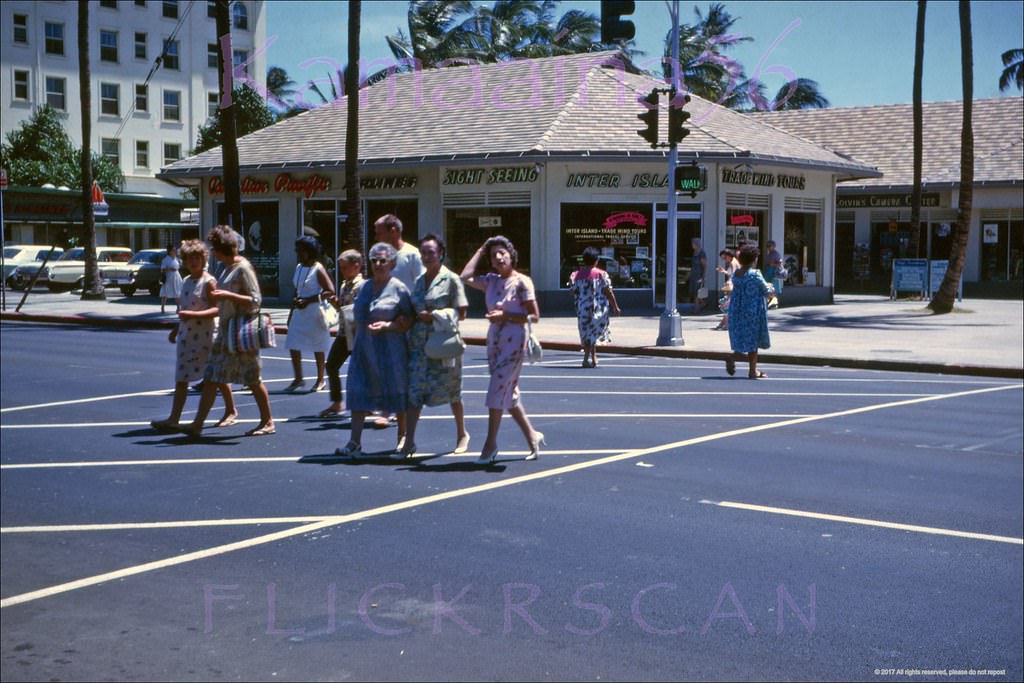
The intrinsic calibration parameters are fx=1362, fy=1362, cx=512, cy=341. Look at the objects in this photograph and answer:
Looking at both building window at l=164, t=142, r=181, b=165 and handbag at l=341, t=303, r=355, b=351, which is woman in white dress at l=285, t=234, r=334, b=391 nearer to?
handbag at l=341, t=303, r=355, b=351

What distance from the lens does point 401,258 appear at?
425 cm

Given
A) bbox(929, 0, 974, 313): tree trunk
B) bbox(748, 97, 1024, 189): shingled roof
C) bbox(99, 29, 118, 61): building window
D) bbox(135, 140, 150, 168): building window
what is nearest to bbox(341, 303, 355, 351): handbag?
bbox(929, 0, 974, 313): tree trunk

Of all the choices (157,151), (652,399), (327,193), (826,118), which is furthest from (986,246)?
(157,151)

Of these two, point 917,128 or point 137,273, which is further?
point 137,273

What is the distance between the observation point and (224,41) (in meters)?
5.04

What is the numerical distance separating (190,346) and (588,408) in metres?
8.61

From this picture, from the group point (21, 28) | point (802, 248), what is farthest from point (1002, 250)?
point (21, 28)

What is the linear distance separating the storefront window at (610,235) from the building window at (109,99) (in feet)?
311

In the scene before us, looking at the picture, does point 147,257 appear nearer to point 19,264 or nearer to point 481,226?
point 19,264

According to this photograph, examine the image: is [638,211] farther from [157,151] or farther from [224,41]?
[157,151]

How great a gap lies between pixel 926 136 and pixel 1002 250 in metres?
12.0

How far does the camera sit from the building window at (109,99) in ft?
499

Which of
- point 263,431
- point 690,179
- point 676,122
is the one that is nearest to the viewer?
point 263,431

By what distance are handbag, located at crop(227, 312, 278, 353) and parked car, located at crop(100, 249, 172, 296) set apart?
92.9 metres
